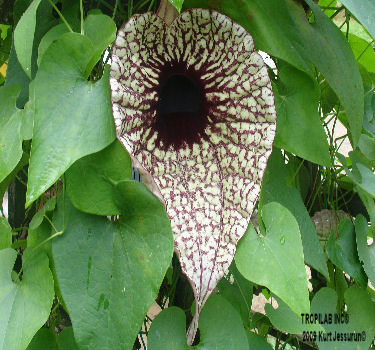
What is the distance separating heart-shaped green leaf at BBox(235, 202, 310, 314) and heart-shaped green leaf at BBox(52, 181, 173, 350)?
9 centimetres

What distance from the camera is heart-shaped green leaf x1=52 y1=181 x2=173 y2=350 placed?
41 centimetres

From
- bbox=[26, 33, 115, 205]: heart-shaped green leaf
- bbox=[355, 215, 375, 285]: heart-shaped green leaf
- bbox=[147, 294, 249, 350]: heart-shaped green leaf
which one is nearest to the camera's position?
bbox=[26, 33, 115, 205]: heart-shaped green leaf

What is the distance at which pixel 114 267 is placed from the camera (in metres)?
0.43

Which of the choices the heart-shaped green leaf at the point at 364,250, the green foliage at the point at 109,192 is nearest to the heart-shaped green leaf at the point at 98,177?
the green foliage at the point at 109,192

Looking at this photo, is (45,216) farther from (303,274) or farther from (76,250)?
(303,274)

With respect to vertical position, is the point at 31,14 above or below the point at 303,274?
above

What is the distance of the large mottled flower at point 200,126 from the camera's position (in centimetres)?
42

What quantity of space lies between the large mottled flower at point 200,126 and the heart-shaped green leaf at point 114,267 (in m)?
0.02

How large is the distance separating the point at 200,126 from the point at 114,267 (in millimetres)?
163

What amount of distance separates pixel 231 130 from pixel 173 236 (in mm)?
121

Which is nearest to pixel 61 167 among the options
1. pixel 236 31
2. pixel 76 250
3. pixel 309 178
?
pixel 76 250

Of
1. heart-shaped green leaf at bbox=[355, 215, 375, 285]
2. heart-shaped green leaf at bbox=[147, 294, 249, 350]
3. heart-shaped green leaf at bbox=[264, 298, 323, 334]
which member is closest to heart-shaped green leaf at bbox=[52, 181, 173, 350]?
heart-shaped green leaf at bbox=[147, 294, 249, 350]

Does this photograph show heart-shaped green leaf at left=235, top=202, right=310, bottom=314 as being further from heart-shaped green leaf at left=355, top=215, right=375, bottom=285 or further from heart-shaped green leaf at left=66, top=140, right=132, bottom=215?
heart-shaped green leaf at left=355, top=215, right=375, bottom=285

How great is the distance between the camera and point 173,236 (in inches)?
16.5
